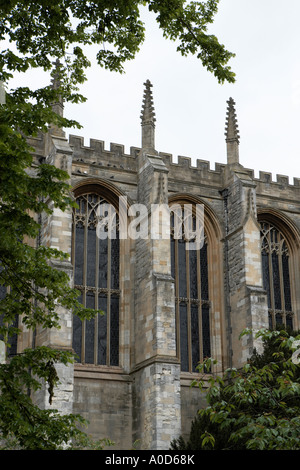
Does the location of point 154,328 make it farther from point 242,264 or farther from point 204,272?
point 204,272

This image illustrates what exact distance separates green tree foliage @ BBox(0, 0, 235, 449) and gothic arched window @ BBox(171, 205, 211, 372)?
523 inches

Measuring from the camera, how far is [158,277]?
70.4 feet

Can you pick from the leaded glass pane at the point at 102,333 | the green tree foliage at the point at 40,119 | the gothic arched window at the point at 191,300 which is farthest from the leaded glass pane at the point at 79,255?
the green tree foliage at the point at 40,119

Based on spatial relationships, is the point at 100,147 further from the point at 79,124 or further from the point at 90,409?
the point at 79,124

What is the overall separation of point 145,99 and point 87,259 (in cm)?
578

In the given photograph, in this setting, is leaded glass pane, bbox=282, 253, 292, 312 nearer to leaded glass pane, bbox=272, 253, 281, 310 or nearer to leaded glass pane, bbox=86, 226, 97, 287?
leaded glass pane, bbox=272, 253, 281, 310

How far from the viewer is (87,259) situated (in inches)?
907

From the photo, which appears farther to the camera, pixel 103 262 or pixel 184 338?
pixel 184 338

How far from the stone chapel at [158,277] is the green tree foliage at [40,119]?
974 centimetres

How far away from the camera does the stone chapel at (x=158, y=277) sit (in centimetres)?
2083

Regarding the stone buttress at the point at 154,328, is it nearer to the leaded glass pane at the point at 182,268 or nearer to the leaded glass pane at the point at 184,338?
the leaded glass pane at the point at 184,338

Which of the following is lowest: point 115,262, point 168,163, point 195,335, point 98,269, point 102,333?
point 102,333

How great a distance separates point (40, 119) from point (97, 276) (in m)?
14.0

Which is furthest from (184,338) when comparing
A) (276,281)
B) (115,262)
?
(276,281)
